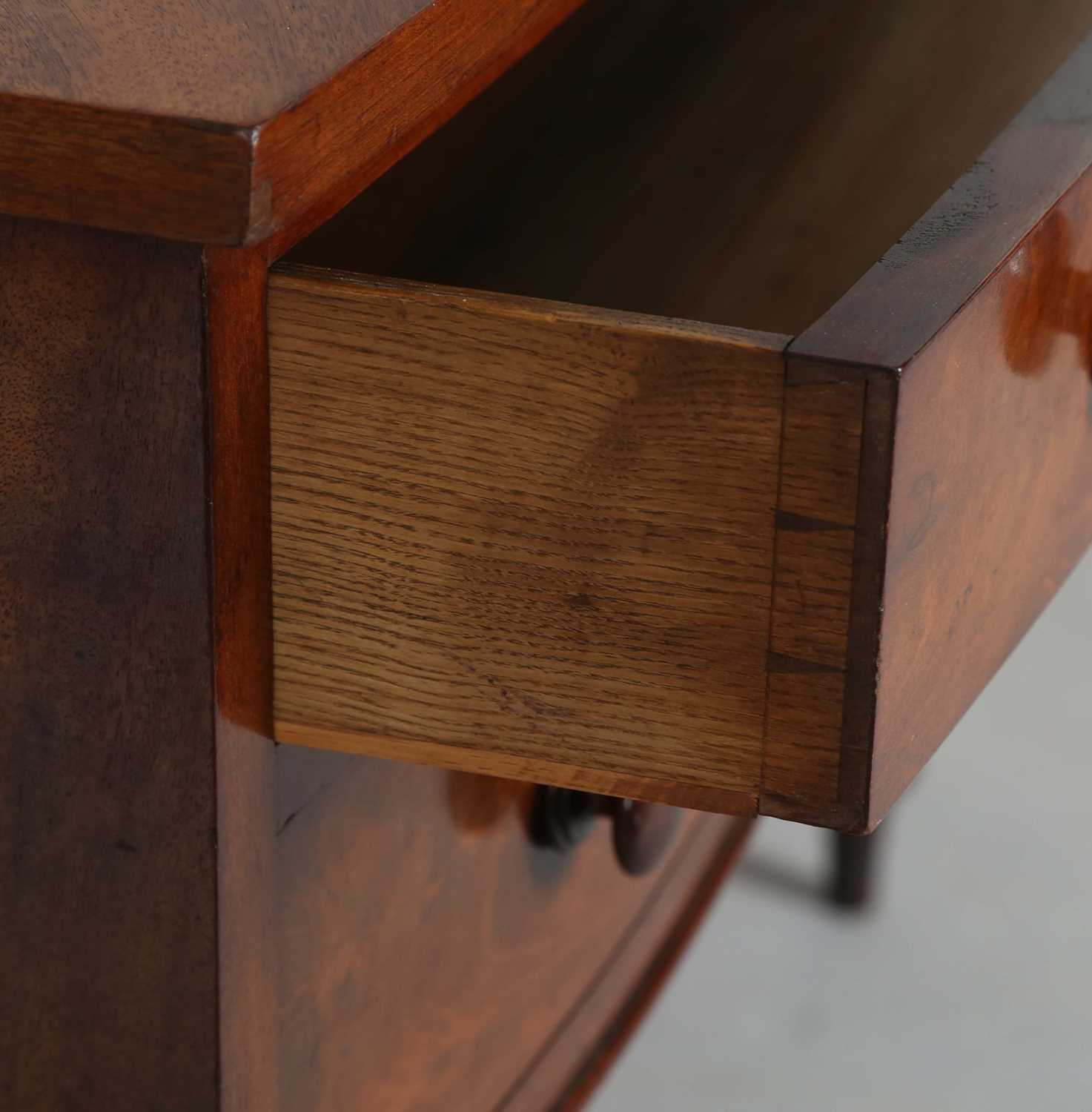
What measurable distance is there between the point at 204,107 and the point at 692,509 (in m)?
0.15

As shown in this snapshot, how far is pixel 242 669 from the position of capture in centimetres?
52

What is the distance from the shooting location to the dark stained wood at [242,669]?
478 millimetres

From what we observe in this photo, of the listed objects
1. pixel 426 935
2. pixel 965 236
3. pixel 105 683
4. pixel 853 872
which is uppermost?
pixel 965 236

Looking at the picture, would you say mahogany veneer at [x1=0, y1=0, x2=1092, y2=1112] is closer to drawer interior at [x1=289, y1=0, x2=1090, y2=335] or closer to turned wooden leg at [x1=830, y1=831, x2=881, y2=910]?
drawer interior at [x1=289, y1=0, x2=1090, y2=335]

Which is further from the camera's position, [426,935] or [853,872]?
[853,872]

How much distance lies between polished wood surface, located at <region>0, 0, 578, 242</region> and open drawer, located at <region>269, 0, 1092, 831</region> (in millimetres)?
44

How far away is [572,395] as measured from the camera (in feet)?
1.55

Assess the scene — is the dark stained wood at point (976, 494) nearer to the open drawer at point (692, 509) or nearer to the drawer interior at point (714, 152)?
the open drawer at point (692, 509)

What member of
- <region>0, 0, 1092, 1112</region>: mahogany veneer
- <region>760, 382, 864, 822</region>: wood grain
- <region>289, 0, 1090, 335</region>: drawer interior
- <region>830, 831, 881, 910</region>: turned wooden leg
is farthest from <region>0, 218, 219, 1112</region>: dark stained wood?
<region>830, 831, 881, 910</region>: turned wooden leg

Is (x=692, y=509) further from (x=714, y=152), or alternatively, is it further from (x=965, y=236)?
(x=714, y=152)

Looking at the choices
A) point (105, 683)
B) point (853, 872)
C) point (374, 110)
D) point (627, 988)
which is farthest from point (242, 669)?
point (853, 872)

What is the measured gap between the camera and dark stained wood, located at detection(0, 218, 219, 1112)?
0.47 meters

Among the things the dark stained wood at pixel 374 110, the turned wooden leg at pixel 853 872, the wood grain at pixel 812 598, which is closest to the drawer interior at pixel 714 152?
the dark stained wood at pixel 374 110

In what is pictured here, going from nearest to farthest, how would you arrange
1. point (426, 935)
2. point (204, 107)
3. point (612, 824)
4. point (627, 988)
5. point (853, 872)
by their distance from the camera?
point (204, 107)
point (426, 935)
point (612, 824)
point (627, 988)
point (853, 872)
